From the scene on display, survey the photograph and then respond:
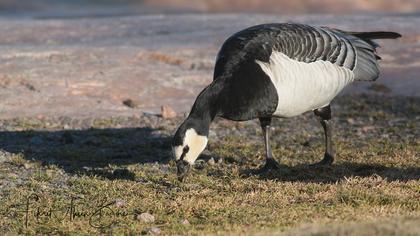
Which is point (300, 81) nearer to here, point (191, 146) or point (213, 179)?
point (213, 179)

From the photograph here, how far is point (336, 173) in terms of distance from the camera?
12969 mm

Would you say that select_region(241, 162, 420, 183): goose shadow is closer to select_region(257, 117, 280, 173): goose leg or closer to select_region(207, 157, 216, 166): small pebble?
select_region(257, 117, 280, 173): goose leg

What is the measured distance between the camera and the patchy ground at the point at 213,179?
30.9 feet

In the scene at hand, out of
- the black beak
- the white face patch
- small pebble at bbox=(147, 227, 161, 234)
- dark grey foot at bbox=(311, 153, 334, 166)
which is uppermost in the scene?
the white face patch

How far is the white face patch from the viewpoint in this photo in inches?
445

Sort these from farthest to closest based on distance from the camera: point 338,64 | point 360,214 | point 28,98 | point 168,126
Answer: point 28,98, point 168,126, point 338,64, point 360,214

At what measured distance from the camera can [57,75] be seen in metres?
21.9

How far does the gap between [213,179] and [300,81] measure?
6.45ft

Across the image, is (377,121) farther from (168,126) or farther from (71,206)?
(71,206)

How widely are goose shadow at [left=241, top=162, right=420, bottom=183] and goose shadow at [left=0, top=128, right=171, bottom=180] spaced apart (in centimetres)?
217

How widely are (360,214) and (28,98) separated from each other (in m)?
12.7

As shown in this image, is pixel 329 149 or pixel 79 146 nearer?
pixel 329 149

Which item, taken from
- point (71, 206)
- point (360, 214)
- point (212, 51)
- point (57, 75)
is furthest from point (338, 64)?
point (212, 51)
